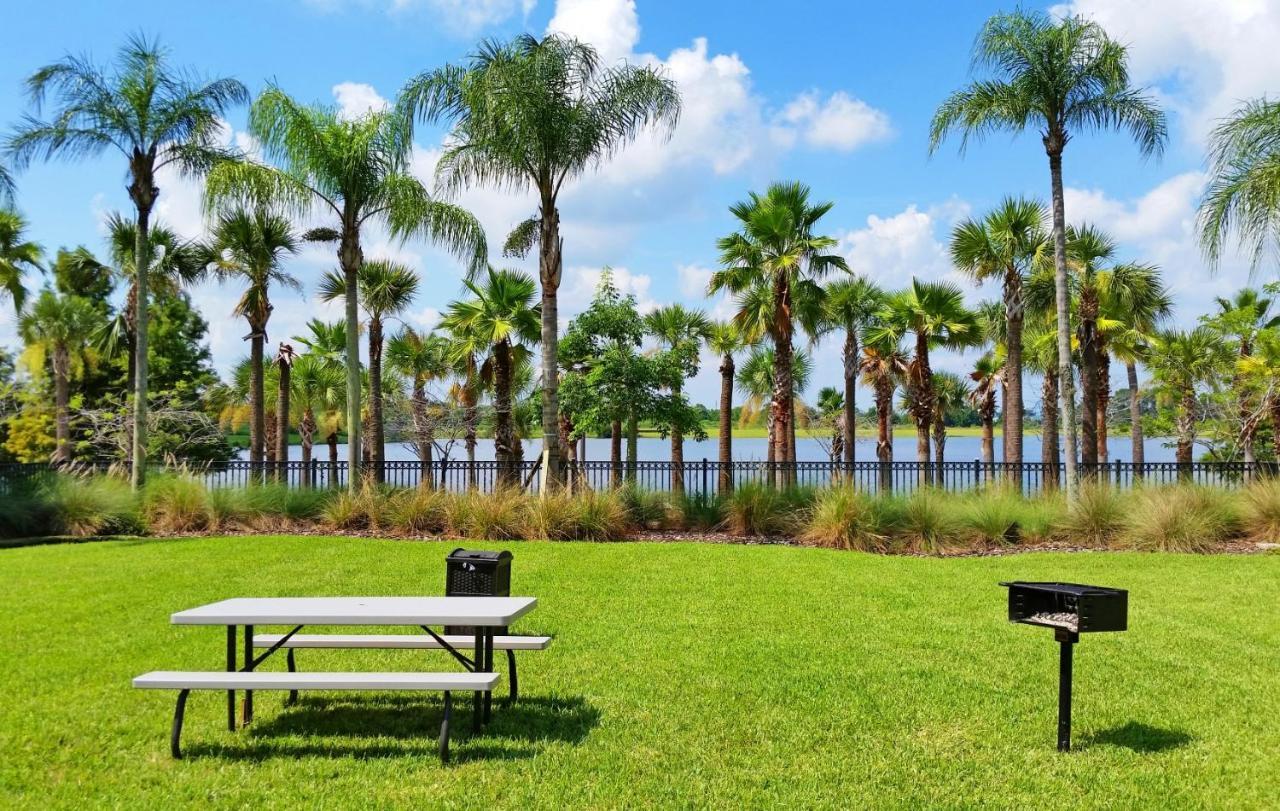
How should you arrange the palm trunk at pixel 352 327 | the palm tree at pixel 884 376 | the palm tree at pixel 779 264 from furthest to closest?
1. the palm tree at pixel 884 376
2. the palm tree at pixel 779 264
3. the palm trunk at pixel 352 327

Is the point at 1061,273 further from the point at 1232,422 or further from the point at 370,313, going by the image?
the point at 370,313

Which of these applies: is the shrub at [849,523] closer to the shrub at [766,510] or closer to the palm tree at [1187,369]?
the shrub at [766,510]

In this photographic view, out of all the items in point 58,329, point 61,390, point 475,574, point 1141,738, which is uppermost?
point 58,329

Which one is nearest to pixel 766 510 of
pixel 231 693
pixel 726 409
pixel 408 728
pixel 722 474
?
pixel 722 474

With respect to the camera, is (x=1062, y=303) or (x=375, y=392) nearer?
(x=1062, y=303)

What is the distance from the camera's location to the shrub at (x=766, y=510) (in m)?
15.1

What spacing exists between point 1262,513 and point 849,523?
6456 mm

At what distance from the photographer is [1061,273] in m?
16.5

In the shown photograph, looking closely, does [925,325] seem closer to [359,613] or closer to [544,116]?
[544,116]

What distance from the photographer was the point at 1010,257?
26.0 meters

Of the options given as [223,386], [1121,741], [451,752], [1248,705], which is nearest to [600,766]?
[451,752]

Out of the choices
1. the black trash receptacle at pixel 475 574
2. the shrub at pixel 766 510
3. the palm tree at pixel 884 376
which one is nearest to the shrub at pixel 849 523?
the shrub at pixel 766 510

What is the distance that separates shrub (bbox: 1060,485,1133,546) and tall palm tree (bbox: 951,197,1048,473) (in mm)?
11750

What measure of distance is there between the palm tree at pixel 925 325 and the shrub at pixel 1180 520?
16.5 meters
